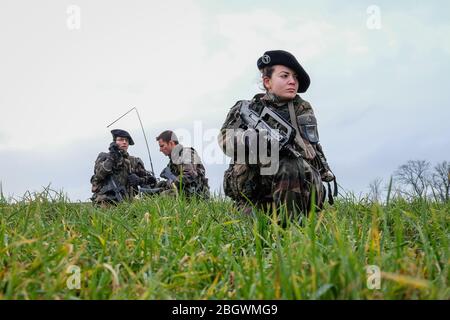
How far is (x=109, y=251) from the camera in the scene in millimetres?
2537

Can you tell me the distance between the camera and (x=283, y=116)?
14.5ft

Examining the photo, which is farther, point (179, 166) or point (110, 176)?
point (110, 176)

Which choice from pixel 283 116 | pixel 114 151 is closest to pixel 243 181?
pixel 283 116

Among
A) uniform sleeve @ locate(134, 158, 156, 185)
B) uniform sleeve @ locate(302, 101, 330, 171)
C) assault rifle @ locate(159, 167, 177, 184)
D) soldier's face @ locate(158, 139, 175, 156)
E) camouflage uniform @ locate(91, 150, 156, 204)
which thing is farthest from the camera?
uniform sleeve @ locate(134, 158, 156, 185)

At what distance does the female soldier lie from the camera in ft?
13.2

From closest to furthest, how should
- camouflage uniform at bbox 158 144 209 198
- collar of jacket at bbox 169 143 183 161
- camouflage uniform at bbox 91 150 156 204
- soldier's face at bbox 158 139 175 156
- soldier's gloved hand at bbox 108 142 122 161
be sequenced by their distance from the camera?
1. camouflage uniform at bbox 158 144 209 198
2. collar of jacket at bbox 169 143 183 161
3. soldier's face at bbox 158 139 175 156
4. camouflage uniform at bbox 91 150 156 204
5. soldier's gloved hand at bbox 108 142 122 161

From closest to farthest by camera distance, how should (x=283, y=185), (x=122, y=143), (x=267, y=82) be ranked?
(x=283, y=185) < (x=267, y=82) < (x=122, y=143)

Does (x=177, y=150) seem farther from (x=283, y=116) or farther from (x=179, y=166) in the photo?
(x=283, y=116)

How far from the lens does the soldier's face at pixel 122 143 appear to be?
402 inches

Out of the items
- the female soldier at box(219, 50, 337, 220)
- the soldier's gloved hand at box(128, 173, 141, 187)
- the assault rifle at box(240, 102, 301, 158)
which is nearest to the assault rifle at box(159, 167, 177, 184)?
the soldier's gloved hand at box(128, 173, 141, 187)

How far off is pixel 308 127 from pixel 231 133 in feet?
2.26

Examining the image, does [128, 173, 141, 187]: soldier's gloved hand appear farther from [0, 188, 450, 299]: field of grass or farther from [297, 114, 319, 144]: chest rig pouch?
[0, 188, 450, 299]: field of grass
